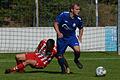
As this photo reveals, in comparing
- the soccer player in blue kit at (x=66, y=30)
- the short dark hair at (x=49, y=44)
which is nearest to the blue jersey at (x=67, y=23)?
the soccer player in blue kit at (x=66, y=30)

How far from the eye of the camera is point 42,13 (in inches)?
1281

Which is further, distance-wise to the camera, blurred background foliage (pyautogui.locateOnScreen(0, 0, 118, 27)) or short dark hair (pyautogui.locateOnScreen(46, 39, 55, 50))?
blurred background foliage (pyautogui.locateOnScreen(0, 0, 118, 27))

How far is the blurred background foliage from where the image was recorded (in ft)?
107

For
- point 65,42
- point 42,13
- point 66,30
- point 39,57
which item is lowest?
point 42,13

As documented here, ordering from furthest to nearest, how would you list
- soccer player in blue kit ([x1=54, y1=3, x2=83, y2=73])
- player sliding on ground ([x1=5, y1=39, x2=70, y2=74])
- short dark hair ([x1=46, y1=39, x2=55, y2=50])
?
soccer player in blue kit ([x1=54, y1=3, x2=83, y2=73])
short dark hair ([x1=46, y1=39, x2=55, y2=50])
player sliding on ground ([x1=5, y1=39, x2=70, y2=74])

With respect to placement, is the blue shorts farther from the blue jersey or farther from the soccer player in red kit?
the soccer player in red kit

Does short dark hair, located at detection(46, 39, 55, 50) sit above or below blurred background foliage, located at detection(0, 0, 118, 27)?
above

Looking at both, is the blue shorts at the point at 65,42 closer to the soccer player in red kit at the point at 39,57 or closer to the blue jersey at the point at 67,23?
the blue jersey at the point at 67,23

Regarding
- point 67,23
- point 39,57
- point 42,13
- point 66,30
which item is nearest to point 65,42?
point 66,30

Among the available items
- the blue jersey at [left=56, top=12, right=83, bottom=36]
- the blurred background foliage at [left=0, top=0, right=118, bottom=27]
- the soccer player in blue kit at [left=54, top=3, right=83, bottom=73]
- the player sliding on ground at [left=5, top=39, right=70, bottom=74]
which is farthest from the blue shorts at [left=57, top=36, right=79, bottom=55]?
the blurred background foliage at [left=0, top=0, right=118, bottom=27]

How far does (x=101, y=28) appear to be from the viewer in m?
31.1

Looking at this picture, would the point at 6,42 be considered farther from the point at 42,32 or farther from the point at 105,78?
the point at 105,78

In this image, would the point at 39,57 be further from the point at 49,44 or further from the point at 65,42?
the point at 65,42

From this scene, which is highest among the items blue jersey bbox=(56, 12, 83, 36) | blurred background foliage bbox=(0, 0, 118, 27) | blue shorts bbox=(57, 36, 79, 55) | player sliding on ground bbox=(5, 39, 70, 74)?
blue jersey bbox=(56, 12, 83, 36)
